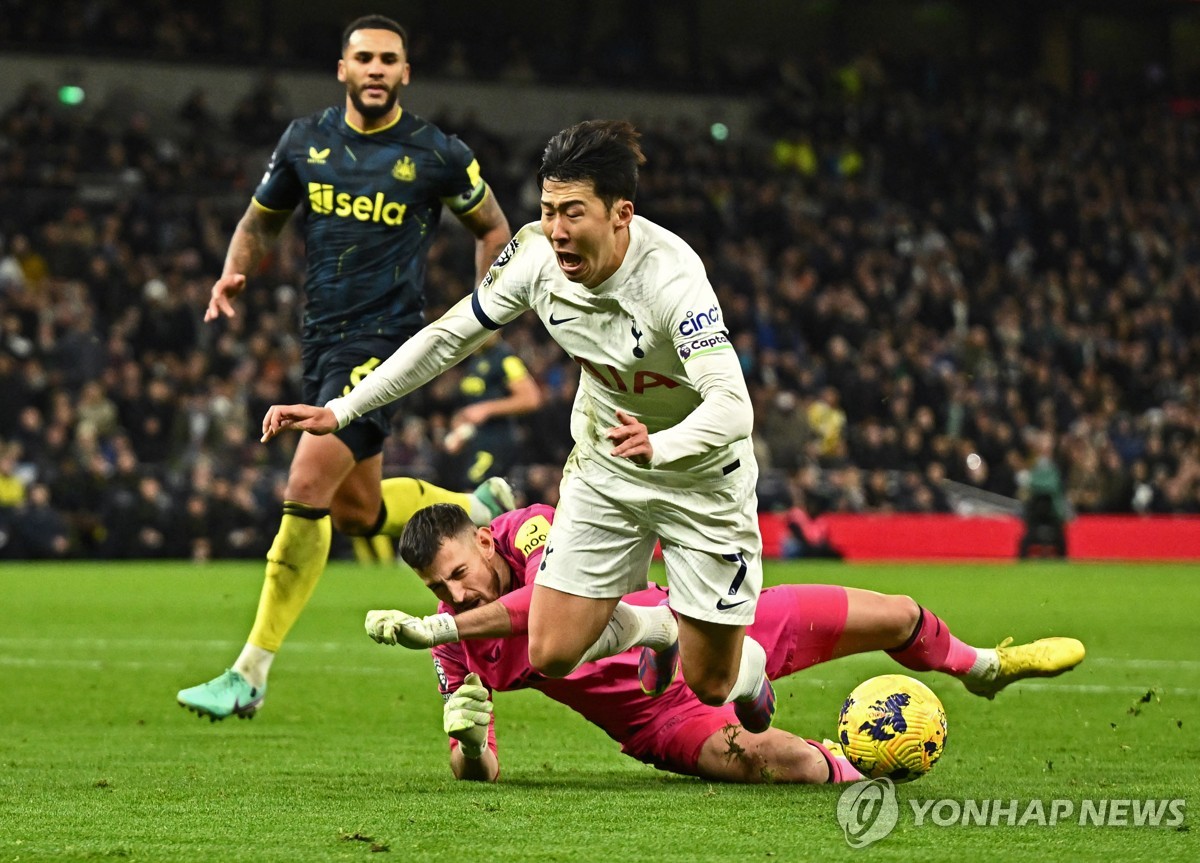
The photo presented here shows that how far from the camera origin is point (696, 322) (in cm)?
523

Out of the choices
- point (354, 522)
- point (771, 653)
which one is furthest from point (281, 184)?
point (771, 653)

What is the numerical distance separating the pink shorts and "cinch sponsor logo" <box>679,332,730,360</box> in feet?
3.75

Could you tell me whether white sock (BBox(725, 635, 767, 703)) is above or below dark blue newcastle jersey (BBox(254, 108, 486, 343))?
below

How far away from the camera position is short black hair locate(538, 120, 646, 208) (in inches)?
207

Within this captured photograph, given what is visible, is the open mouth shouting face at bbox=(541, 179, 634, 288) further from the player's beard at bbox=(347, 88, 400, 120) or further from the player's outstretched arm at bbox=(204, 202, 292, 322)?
the player's outstretched arm at bbox=(204, 202, 292, 322)

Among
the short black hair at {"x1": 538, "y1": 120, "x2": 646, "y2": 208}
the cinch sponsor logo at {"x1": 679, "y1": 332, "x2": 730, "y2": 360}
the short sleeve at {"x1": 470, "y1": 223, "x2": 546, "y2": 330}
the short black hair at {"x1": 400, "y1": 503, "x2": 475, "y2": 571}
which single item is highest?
the short black hair at {"x1": 538, "y1": 120, "x2": 646, "y2": 208}

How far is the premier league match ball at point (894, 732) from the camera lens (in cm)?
564

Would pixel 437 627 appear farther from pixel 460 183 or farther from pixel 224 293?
pixel 460 183

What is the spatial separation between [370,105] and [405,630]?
119 inches

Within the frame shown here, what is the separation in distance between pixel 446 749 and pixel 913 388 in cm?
1801

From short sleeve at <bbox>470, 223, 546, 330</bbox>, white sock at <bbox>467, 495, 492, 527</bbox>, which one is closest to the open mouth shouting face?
short sleeve at <bbox>470, 223, 546, 330</bbox>

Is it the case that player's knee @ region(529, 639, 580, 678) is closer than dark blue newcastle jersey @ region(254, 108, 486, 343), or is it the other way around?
player's knee @ region(529, 639, 580, 678)

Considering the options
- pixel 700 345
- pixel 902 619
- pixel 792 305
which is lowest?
pixel 902 619

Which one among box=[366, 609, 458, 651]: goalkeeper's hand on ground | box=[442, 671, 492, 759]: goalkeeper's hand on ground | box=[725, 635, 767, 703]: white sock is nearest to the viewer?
box=[366, 609, 458, 651]: goalkeeper's hand on ground
